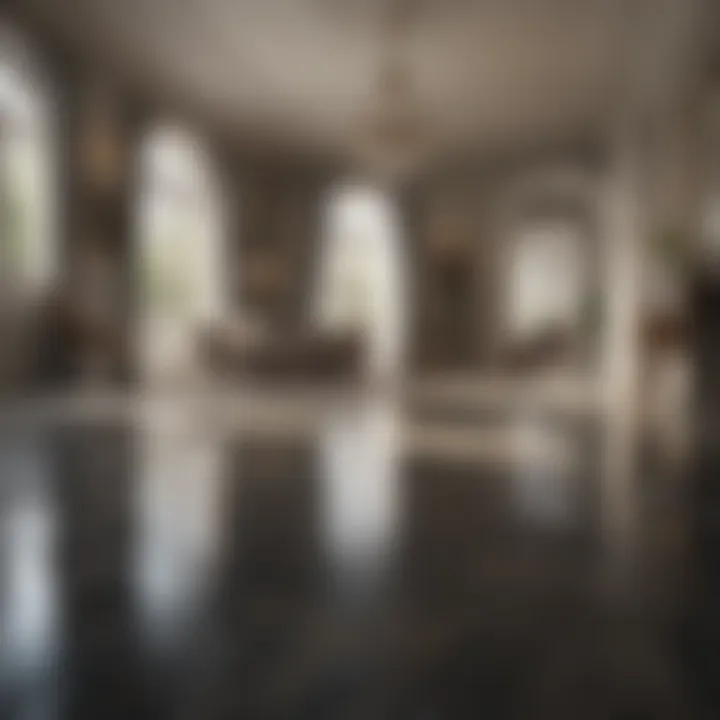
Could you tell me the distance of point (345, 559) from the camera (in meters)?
1.35

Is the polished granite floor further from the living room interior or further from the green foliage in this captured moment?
the green foliage

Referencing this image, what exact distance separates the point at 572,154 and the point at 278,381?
2.51m

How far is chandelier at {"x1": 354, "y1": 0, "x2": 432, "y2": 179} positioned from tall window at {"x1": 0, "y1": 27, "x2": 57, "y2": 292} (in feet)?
6.61

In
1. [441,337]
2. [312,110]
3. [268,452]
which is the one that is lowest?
[268,452]

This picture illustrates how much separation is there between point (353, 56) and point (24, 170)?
7.11 ft

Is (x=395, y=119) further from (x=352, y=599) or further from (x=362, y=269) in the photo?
(x=352, y=599)

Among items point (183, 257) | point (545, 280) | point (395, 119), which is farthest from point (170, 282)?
point (545, 280)

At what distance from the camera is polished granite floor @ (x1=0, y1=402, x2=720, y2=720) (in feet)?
2.57

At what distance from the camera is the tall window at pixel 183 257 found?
4.23 meters

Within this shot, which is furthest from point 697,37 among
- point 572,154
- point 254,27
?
point 254,27

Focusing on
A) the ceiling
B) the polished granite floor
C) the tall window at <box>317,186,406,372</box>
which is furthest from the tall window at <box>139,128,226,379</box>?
the polished granite floor

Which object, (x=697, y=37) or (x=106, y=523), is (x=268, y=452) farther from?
(x=697, y=37)

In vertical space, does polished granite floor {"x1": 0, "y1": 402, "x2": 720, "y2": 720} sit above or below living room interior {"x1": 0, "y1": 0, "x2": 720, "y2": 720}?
below

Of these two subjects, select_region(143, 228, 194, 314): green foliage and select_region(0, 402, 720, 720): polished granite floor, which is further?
select_region(143, 228, 194, 314): green foliage
